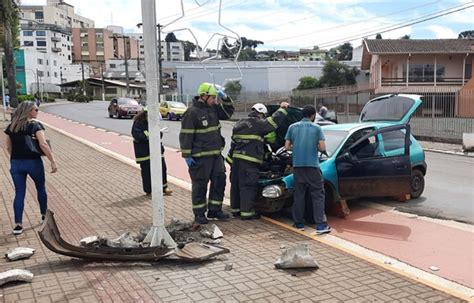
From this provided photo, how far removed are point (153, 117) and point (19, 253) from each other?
6.94ft

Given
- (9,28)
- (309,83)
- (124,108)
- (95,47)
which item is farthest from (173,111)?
(95,47)

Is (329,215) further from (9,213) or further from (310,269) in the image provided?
(9,213)

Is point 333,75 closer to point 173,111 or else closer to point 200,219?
point 173,111

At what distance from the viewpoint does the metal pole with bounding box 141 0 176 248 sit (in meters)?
5.05

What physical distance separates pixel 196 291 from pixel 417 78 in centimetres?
4134

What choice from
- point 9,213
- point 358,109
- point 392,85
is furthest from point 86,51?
point 9,213

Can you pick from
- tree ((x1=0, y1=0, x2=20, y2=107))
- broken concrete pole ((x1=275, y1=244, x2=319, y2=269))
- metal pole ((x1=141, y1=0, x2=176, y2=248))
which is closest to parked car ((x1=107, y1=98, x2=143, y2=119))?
tree ((x1=0, y1=0, x2=20, y2=107))

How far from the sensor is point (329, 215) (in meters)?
7.49

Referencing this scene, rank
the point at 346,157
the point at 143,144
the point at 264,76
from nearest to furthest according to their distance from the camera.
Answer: the point at 346,157, the point at 143,144, the point at 264,76

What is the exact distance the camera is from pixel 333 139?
8055 mm

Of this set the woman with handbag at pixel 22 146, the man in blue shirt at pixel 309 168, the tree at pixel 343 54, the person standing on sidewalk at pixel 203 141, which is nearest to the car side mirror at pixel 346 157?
the man in blue shirt at pixel 309 168

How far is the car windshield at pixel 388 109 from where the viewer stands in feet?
28.6

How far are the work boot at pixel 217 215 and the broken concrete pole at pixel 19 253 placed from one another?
2.58 meters

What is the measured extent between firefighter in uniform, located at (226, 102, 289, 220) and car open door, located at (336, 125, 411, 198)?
1.22 meters
